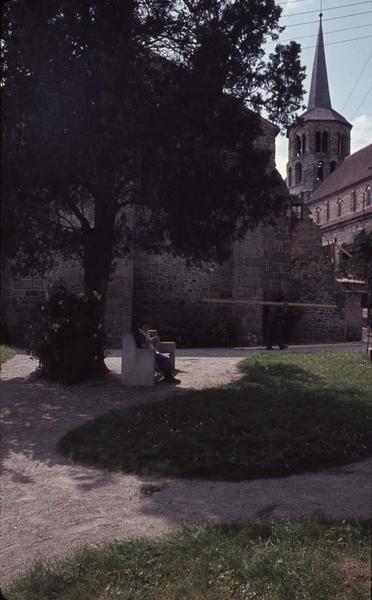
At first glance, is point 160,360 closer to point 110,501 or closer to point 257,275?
point 110,501

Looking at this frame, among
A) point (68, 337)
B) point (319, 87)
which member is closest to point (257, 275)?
point (68, 337)

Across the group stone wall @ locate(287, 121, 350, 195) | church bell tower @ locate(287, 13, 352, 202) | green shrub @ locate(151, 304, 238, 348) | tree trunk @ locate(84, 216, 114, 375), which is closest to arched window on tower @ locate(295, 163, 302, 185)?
church bell tower @ locate(287, 13, 352, 202)

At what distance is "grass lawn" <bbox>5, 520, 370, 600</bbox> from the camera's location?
2.77 m

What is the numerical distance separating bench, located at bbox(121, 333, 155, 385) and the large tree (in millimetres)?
1890

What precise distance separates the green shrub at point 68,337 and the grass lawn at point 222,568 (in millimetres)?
6570

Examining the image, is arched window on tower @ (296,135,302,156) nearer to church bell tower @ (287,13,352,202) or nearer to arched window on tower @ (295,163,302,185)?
church bell tower @ (287,13,352,202)

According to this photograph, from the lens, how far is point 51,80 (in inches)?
306

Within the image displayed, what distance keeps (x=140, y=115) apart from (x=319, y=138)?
2363 inches

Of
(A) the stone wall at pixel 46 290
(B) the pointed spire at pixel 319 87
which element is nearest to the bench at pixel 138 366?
(A) the stone wall at pixel 46 290

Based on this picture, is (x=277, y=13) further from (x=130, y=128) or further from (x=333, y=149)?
(x=333, y=149)

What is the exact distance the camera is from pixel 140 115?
7762 millimetres

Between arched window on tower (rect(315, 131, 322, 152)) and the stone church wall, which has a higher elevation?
arched window on tower (rect(315, 131, 322, 152))

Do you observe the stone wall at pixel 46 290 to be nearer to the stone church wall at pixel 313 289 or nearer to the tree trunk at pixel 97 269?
the stone church wall at pixel 313 289

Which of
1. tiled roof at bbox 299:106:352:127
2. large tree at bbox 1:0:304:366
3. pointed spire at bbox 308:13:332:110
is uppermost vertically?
pointed spire at bbox 308:13:332:110
